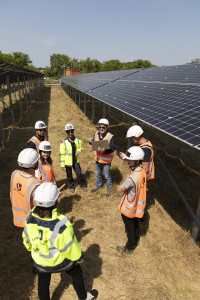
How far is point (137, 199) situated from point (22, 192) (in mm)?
1982

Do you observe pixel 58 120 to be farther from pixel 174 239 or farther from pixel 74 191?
pixel 174 239

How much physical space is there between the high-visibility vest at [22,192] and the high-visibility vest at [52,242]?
580 mm

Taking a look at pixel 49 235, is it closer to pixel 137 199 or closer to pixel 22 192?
pixel 22 192

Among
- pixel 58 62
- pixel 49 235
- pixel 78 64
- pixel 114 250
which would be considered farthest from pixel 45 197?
pixel 78 64

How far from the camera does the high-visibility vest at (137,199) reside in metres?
3.35

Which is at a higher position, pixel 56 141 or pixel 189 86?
pixel 189 86

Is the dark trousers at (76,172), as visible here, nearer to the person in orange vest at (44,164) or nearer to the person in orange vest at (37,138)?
the person in orange vest at (37,138)

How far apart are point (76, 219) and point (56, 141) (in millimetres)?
6462

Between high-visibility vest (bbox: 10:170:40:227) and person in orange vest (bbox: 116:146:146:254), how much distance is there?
1469mm

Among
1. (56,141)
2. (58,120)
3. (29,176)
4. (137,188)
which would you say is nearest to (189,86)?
(137,188)

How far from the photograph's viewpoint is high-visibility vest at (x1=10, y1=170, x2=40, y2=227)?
9.53 ft

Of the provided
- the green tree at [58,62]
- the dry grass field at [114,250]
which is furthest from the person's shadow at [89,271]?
the green tree at [58,62]

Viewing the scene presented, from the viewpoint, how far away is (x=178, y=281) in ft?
11.4

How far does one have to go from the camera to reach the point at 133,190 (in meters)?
3.36
